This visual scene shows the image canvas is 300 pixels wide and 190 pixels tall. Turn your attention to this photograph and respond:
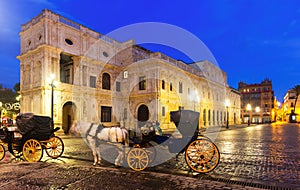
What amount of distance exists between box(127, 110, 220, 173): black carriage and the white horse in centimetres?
39

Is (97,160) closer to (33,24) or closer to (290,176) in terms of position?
(290,176)

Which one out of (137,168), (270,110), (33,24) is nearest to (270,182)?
(137,168)

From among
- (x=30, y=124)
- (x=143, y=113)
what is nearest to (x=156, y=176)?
(x=30, y=124)

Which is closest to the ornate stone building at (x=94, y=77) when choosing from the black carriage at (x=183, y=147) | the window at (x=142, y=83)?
the window at (x=142, y=83)

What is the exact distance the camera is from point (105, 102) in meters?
27.1

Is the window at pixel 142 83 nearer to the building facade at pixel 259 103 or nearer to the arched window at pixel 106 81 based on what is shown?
the arched window at pixel 106 81

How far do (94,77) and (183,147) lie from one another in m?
21.3

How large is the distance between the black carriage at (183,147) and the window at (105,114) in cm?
2056

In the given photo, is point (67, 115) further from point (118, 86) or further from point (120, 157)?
point (120, 157)

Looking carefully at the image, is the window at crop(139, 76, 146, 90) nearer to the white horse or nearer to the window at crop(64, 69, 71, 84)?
the window at crop(64, 69, 71, 84)

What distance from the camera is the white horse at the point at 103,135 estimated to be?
6719 mm

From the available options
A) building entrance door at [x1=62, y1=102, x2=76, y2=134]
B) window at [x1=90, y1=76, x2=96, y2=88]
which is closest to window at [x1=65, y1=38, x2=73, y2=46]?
window at [x1=90, y1=76, x2=96, y2=88]

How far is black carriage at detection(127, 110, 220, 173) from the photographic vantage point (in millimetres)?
6188

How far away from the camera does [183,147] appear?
265 inches
